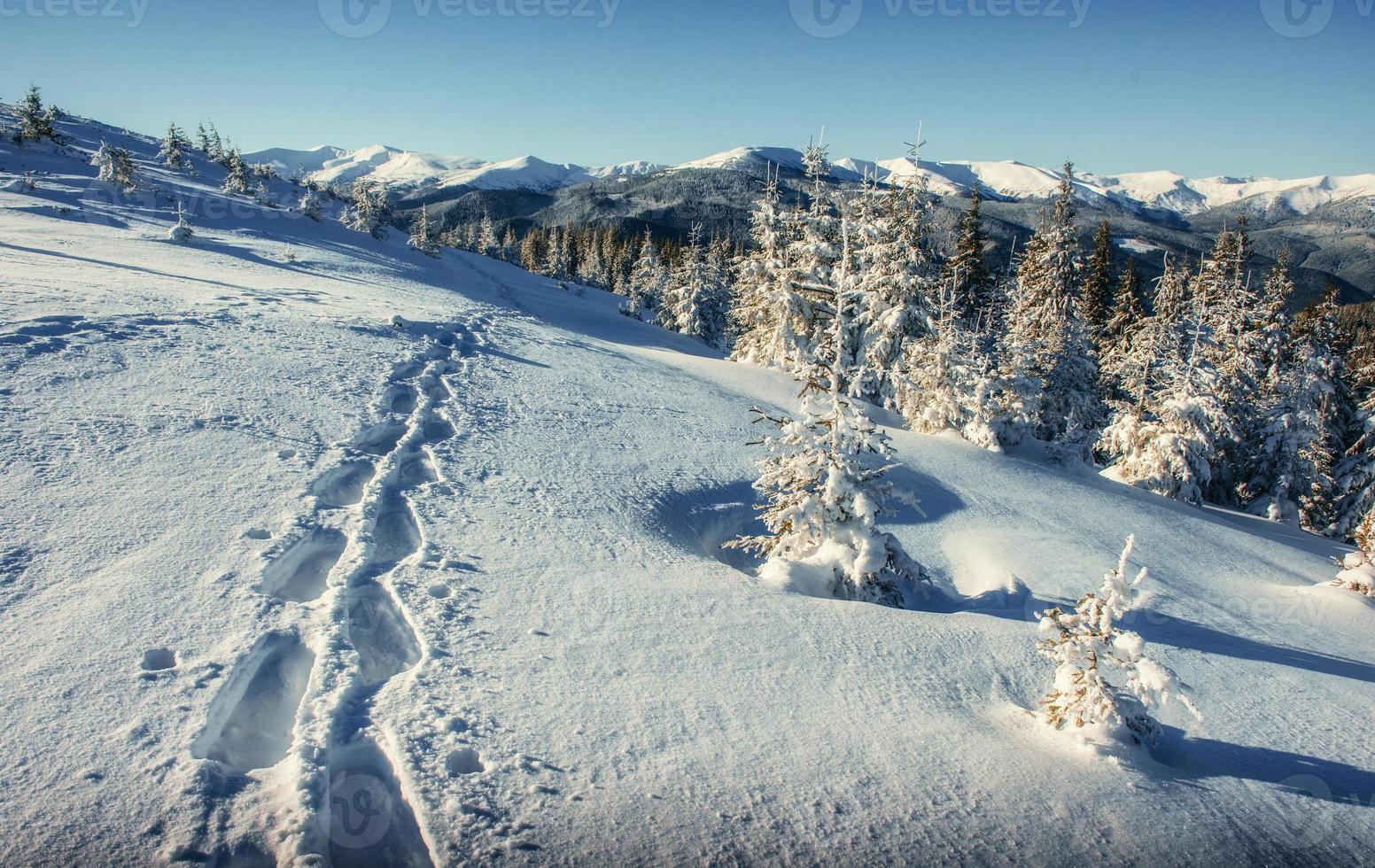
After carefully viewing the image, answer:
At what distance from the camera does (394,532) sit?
6434mm

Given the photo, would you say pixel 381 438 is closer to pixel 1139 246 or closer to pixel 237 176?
pixel 237 176

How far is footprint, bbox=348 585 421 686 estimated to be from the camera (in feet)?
14.6

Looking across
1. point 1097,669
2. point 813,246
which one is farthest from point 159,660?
point 813,246

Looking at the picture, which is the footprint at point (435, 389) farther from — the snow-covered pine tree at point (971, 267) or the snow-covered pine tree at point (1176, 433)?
the snow-covered pine tree at point (971, 267)

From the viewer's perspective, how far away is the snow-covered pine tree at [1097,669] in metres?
4.35

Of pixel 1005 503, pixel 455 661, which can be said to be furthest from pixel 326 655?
pixel 1005 503

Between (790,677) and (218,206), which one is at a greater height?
(218,206)

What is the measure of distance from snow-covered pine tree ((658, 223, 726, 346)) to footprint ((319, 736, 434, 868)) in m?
39.3

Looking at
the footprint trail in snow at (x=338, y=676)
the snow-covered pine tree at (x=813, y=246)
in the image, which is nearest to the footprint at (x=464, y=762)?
the footprint trail in snow at (x=338, y=676)

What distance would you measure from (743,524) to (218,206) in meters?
32.3

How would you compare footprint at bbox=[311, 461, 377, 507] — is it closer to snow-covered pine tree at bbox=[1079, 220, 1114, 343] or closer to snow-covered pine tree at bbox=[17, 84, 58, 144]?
snow-covered pine tree at bbox=[1079, 220, 1114, 343]

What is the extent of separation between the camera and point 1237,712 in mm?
5406

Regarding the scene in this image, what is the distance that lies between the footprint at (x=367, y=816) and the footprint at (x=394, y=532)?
242 centimetres

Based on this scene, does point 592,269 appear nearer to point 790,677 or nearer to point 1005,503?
point 1005,503
